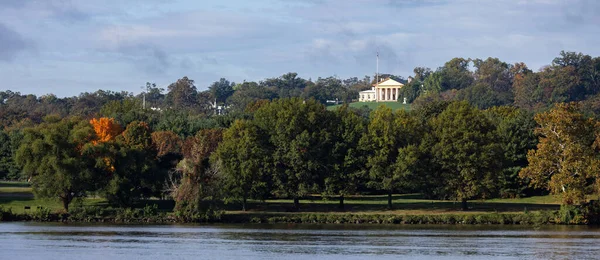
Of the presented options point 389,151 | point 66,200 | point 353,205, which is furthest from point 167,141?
point 389,151

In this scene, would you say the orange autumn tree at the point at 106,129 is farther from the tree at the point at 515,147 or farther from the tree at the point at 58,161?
the tree at the point at 515,147

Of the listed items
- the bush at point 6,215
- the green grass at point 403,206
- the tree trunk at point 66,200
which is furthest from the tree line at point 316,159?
the bush at point 6,215

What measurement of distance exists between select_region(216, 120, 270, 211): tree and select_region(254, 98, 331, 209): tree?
1.40 metres

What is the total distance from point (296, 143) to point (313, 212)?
23.8ft

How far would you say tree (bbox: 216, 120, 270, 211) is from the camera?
90.2 metres

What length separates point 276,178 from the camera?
9256 centimetres

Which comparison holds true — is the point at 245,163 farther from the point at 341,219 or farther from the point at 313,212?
the point at 341,219

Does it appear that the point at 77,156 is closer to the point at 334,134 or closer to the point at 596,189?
the point at 334,134

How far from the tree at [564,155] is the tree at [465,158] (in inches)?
194

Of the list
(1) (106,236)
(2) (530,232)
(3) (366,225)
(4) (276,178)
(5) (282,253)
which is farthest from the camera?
(4) (276,178)

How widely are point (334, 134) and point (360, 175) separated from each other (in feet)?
19.4

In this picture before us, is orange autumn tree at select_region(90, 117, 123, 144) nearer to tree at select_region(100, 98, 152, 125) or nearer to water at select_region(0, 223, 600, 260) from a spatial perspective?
tree at select_region(100, 98, 152, 125)

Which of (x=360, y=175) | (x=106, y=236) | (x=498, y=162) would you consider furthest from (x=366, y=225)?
(x=106, y=236)

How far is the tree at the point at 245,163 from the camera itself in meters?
90.2
